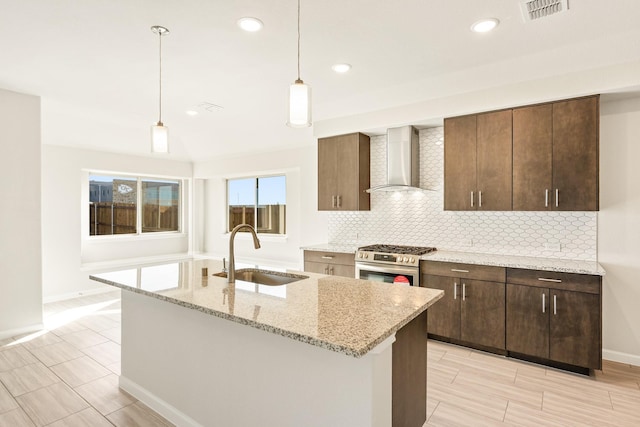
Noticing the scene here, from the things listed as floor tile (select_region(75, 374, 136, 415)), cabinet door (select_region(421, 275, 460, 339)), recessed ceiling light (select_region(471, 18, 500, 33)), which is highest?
recessed ceiling light (select_region(471, 18, 500, 33))

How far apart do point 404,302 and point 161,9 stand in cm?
243

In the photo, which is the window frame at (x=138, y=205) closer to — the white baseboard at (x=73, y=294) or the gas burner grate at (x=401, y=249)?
the white baseboard at (x=73, y=294)

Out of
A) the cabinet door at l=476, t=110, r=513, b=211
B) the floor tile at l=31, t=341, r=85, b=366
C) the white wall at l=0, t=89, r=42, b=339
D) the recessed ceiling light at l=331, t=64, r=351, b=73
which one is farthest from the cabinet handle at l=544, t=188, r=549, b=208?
the white wall at l=0, t=89, r=42, b=339

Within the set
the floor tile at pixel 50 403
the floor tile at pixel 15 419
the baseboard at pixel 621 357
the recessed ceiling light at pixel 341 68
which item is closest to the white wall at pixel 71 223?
the floor tile at pixel 50 403

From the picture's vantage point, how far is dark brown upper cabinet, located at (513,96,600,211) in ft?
9.88

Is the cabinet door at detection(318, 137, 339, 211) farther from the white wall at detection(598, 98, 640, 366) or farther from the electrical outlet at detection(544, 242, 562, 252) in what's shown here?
the white wall at detection(598, 98, 640, 366)

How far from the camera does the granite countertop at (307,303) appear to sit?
133 cm

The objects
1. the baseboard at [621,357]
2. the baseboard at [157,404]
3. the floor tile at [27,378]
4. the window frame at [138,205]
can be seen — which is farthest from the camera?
the window frame at [138,205]

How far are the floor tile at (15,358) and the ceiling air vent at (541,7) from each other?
498cm

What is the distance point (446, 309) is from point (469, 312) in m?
0.22

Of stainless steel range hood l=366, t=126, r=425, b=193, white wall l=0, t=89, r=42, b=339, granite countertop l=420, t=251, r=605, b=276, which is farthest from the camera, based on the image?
stainless steel range hood l=366, t=126, r=425, b=193

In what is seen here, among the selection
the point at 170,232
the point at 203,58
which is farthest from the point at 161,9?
the point at 170,232

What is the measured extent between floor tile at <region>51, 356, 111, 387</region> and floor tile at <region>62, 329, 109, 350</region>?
39cm

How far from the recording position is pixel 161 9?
2355mm
